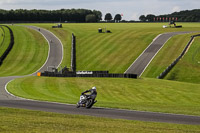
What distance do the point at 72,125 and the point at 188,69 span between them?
2274 inches

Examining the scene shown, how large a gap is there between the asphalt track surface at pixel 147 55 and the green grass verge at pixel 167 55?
1.07m

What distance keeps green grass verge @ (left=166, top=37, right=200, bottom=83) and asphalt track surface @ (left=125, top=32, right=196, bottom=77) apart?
6.66 m

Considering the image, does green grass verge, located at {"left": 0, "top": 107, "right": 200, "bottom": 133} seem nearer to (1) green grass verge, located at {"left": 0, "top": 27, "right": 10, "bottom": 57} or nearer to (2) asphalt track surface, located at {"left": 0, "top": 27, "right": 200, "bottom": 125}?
(2) asphalt track surface, located at {"left": 0, "top": 27, "right": 200, "bottom": 125}

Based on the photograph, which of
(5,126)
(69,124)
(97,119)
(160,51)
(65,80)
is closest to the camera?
(5,126)

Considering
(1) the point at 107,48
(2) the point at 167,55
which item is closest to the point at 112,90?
(2) the point at 167,55

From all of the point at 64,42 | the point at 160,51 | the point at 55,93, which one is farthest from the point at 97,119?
the point at 64,42

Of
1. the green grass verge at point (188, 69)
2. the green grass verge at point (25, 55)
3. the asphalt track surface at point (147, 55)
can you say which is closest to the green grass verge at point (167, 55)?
the asphalt track surface at point (147, 55)

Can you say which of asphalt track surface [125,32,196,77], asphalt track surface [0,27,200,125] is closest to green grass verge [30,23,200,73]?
asphalt track surface [125,32,196,77]

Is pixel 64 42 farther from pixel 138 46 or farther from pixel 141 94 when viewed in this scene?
pixel 141 94

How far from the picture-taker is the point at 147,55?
8706 cm

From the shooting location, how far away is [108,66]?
82500mm

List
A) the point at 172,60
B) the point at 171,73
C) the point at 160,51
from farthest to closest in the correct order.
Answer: the point at 160,51
the point at 172,60
the point at 171,73

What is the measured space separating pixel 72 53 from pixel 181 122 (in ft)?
237

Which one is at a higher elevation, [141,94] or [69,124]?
[69,124]
